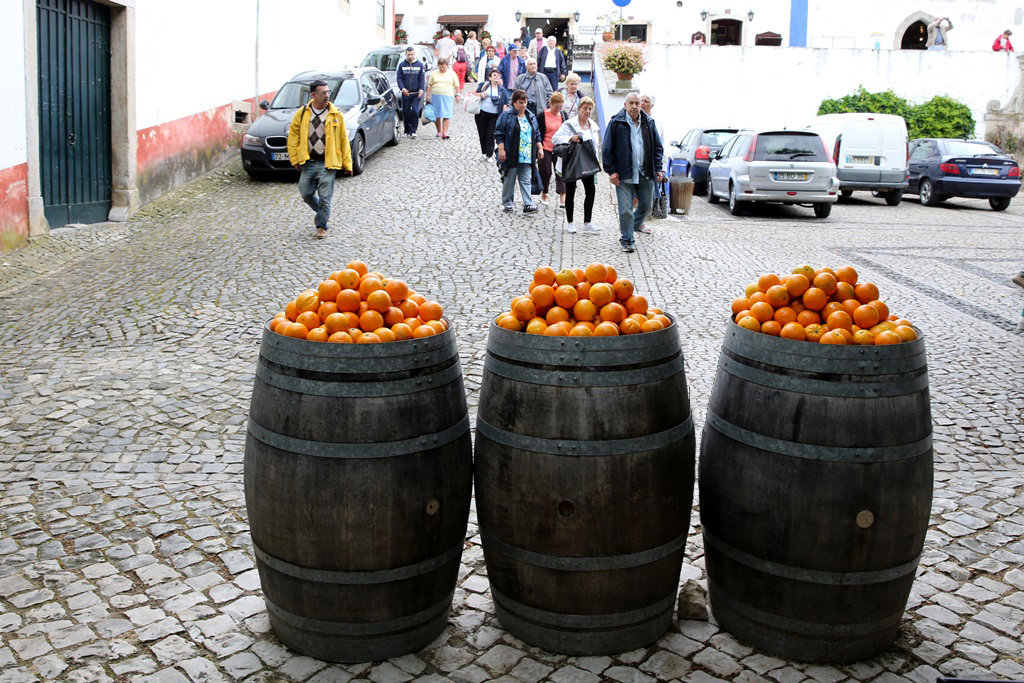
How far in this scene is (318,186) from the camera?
12.1 m

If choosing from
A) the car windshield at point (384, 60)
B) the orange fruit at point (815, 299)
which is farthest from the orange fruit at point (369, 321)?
the car windshield at point (384, 60)

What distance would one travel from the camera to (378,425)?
3336 mm

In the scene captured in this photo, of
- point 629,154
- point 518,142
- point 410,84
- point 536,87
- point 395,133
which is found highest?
point 410,84

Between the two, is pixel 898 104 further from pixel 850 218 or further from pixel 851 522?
pixel 851 522

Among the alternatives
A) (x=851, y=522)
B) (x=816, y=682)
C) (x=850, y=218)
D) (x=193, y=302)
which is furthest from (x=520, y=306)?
(x=850, y=218)

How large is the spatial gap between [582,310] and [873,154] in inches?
718

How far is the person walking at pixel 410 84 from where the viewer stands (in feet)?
70.6

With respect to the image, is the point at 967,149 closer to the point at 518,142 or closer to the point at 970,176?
the point at 970,176

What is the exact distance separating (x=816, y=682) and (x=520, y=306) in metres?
1.62

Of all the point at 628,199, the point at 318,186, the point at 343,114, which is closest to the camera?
the point at 628,199

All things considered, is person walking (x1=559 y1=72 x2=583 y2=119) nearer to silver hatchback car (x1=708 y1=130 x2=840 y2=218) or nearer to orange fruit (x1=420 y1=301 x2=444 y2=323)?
silver hatchback car (x1=708 y1=130 x2=840 y2=218)

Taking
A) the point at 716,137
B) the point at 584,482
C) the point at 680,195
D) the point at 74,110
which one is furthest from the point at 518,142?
the point at 584,482

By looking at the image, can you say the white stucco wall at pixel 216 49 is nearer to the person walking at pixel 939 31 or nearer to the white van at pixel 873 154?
the white van at pixel 873 154

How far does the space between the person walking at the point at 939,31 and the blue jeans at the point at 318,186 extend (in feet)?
102
